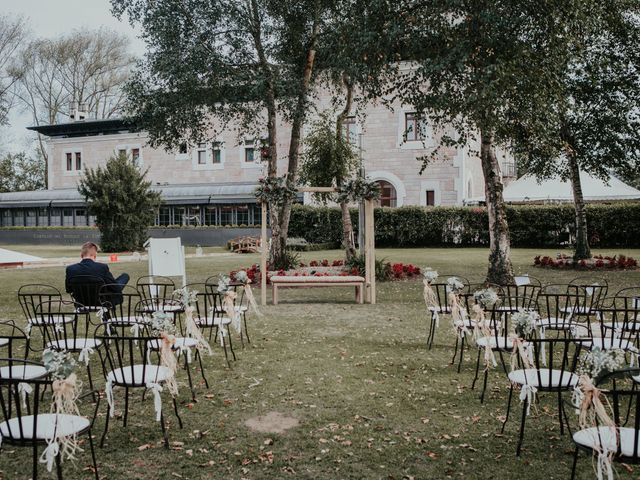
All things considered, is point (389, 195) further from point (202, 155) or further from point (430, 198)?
point (202, 155)

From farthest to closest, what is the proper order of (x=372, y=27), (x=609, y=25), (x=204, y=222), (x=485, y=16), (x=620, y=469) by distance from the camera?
(x=204, y=222) → (x=609, y=25) → (x=372, y=27) → (x=485, y=16) → (x=620, y=469)

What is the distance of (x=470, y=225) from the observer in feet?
89.4

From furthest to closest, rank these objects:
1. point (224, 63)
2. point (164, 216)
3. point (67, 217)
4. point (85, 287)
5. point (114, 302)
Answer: point (67, 217), point (164, 216), point (224, 63), point (114, 302), point (85, 287)

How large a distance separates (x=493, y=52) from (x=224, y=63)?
688 cm

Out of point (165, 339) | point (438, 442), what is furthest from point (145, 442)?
point (438, 442)

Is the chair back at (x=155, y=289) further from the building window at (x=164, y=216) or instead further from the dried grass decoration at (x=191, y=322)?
the building window at (x=164, y=216)

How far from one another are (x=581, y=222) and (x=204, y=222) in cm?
2299

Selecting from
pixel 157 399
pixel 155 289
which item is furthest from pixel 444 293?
pixel 157 399

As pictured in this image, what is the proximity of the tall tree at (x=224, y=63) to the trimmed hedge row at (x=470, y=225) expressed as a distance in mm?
12689

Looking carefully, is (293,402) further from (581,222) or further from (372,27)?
(581,222)

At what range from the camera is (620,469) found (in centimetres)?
395

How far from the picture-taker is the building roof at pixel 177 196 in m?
34.3

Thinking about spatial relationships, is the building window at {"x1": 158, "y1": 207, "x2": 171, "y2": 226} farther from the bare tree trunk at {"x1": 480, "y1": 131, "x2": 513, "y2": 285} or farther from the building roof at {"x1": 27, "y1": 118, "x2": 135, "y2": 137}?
the bare tree trunk at {"x1": 480, "y1": 131, "x2": 513, "y2": 285}

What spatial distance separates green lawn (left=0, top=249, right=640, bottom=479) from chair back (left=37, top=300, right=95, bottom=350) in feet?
2.11
